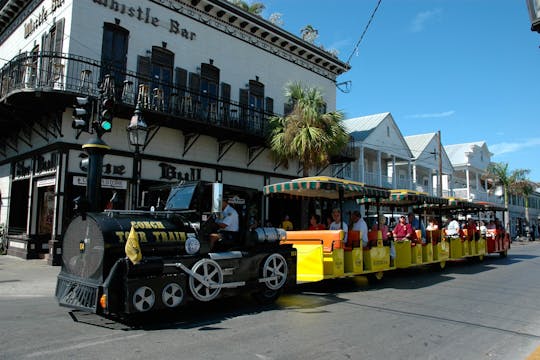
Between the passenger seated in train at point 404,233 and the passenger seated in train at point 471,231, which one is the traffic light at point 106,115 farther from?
the passenger seated in train at point 471,231

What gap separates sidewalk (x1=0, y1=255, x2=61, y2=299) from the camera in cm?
923

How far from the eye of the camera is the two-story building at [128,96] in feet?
48.0

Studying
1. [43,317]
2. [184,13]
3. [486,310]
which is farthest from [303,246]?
[184,13]

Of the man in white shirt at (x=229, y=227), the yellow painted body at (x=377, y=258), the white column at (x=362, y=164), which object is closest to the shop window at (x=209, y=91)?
the yellow painted body at (x=377, y=258)

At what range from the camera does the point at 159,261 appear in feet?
20.3

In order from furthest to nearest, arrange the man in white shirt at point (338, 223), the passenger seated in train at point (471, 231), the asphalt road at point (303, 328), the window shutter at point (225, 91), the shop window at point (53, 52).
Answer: the window shutter at point (225, 91) → the passenger seated in train at point (471, 231) → the shop window at point (53, 52) → the man in white shirt at point (338, 223) → the asphalt road at point (303, 328)

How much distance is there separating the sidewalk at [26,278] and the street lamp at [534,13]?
9.68 meters

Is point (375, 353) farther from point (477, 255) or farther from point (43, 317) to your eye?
point (477, 255)

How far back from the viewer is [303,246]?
9773 millimetres

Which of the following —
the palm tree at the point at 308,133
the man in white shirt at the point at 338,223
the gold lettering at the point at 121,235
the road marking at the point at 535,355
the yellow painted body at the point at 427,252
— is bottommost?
the road marking at the point at 535,355

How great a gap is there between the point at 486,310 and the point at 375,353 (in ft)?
12.8

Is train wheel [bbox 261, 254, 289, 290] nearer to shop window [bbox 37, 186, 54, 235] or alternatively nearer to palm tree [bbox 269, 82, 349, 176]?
palm tree [bbox 269, 82, 349, 176]

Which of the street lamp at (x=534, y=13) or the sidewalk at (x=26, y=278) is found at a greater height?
the street lamp at (x=534, y=13)

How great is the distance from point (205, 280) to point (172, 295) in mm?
652
